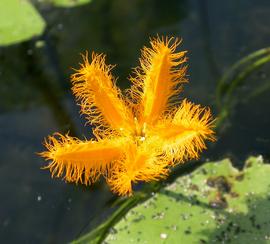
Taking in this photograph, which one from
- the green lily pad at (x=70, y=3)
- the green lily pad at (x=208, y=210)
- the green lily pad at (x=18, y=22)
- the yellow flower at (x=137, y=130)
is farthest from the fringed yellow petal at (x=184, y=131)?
the green lily pad at (x=70, y=3)

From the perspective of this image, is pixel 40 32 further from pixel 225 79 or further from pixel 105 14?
pixel 225 79

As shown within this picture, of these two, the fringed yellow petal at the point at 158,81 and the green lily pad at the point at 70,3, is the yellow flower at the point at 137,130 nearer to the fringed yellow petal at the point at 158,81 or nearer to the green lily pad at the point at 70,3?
the fringed yellow petal at the point at 158,81

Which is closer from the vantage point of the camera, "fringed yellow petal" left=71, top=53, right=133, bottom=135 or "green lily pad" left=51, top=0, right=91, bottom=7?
"fringed yellow petal" left=71, top=53, right=133, bottom=135

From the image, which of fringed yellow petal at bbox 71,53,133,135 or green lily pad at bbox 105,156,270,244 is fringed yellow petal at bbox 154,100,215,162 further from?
green lily pad at bbox 105,156,270,244

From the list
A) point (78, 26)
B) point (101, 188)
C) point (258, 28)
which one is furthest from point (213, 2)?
point (101, 188)

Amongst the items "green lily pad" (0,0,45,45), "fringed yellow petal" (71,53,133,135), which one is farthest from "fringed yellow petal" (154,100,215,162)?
"green lily pad" (0,0,45,45)

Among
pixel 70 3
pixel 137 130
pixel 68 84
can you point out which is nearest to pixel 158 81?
pixel 137 130

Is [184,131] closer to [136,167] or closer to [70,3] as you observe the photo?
[136,167]
